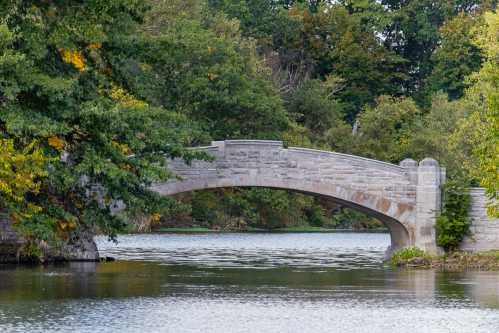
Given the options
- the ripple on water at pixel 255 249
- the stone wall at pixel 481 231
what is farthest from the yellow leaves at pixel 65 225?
the stone wall at pixel 481 231

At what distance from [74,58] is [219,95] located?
26.7 metres

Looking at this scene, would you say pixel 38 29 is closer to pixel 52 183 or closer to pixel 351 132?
pixel 52 183

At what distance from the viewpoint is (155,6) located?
7281cm

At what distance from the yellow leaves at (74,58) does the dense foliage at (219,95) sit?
0.19 feet

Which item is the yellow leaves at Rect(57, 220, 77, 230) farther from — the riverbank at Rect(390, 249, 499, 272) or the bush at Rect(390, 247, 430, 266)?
→ the bush at Rect(390, 247, 430, 266)

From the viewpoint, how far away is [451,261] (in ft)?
148

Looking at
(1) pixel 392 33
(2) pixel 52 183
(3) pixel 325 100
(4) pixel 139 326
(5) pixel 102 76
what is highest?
(1) pixel 392 33

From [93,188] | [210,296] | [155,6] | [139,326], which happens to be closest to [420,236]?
[93,188]

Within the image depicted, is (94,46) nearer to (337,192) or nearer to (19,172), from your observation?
(19,172)

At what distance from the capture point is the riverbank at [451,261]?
44375 millimetres

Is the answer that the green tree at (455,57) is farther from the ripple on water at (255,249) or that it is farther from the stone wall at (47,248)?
the stone wall at (47,248)

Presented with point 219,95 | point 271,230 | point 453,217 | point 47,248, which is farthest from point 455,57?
point 47,248

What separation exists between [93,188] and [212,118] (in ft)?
82.0

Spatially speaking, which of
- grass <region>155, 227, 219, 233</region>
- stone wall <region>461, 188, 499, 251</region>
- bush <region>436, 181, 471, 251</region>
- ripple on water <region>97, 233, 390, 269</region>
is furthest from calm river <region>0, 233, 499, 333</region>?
grass <region>155, 227, 219, 233</region>
